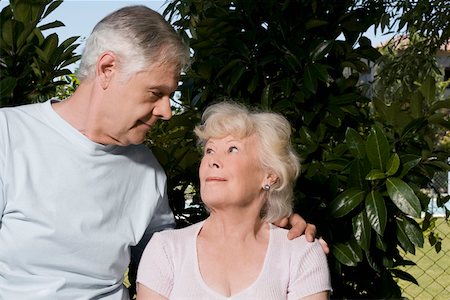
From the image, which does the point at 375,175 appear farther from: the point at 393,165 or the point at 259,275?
the point at 259,275

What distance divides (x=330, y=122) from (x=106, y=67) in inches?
46.1

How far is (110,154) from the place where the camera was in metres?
2.21

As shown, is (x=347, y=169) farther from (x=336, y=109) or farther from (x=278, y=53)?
(x=278, y=53)

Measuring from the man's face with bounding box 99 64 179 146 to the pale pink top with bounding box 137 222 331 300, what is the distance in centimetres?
36

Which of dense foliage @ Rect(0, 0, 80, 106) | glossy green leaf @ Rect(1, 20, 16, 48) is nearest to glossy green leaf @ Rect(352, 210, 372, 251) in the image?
dense foliage @ Rect(0, 0, 80, 106)

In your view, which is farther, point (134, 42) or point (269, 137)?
point (269, 137)

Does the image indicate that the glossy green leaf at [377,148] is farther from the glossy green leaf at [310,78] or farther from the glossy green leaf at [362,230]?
the glossy green leaf at [310,78]

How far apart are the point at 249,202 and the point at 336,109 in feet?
2.93

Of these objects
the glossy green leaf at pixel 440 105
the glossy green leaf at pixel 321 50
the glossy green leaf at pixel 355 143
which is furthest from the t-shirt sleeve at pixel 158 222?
the glossy green leaf at pixel 440 105

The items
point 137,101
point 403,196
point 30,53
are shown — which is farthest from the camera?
point 30,53

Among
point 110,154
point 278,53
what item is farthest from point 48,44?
point 278,53

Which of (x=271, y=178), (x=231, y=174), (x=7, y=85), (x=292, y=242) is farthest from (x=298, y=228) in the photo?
(x=7, y=85)

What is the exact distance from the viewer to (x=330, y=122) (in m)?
2.99

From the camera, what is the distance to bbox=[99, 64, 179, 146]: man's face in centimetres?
206
